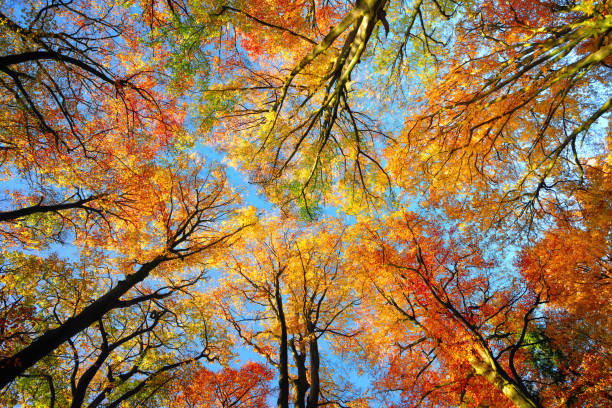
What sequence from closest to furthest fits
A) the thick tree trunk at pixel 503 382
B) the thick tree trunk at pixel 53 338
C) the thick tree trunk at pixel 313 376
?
the thick tree trunk at pixel 53 338 < the thick tree trunk at pixel 503 382 < the thick tree trunk at pixel 313 376

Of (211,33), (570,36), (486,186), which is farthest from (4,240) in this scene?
(486,186)

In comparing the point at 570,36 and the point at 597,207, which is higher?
the point at 597,207

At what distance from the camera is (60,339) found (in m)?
5.24

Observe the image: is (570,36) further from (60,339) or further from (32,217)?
(32,217)

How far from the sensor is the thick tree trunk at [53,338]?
179 inches

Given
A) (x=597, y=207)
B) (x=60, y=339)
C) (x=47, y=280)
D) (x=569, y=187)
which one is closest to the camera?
(x=60, y=339)

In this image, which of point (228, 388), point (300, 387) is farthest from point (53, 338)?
point (228, 388)

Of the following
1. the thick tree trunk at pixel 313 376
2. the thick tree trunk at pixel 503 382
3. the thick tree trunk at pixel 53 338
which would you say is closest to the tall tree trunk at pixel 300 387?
the thick tree trunk at pixel 313 376

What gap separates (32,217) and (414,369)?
14666 millimetres

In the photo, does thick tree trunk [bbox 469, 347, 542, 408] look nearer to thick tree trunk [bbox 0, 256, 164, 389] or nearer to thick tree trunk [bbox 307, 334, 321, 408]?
thick tree trunk [bbox 307, 334, 321, 408]

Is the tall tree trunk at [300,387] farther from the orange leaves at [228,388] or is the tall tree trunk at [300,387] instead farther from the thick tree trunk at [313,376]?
the orange leaves at [228,388]

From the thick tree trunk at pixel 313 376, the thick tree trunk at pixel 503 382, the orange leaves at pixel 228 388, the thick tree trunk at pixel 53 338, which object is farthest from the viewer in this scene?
the orange leaves at pixel 228 388

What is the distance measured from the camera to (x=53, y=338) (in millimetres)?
5160

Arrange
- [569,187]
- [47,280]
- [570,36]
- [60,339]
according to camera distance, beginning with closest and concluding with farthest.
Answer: [570,36]
[60,339]
[569,187]
[47,280]
